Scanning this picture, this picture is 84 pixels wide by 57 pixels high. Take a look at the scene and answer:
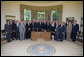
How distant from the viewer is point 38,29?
6.46 meters

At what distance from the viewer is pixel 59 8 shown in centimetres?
870

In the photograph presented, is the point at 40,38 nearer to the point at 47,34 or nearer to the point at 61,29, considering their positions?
the point at 47,34

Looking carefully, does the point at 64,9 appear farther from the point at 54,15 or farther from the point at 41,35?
the point at 41,35

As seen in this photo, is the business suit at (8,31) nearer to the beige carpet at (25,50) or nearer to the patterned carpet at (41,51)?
the beige carpet at (25,50)

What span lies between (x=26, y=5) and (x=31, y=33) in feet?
13.1

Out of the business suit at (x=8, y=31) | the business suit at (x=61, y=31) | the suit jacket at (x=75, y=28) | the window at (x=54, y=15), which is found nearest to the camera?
the business suit at (x=8, y=31)

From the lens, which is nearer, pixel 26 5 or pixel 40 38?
pixel 40 38

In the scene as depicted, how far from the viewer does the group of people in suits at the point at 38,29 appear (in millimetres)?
5684

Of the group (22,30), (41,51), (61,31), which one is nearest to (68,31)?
(61,31)

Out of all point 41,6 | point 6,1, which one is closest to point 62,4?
point 41,6

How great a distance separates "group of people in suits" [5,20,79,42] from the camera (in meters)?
5.68

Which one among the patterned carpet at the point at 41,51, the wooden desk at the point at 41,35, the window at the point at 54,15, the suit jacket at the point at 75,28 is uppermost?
the window at the point at 54,15

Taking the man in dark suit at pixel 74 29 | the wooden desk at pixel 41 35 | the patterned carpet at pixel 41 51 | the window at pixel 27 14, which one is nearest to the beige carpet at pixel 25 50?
the patterned carpet at pixel 41 51

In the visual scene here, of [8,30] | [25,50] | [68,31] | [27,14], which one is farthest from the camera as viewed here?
[27,14]
